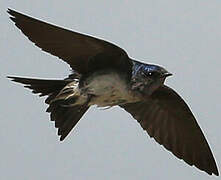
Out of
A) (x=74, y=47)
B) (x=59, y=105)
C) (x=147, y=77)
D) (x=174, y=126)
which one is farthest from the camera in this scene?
(x=174, y=126)

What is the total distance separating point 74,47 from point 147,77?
1.05ft

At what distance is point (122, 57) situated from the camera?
3.85m

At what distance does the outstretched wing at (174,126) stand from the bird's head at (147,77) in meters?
0.50

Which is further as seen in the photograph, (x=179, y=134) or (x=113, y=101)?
(x=179, y=134)

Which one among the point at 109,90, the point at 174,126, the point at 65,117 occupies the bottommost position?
the point at 174,126

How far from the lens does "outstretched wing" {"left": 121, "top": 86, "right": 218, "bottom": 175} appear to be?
14.6 ft

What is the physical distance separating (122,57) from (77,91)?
23cm

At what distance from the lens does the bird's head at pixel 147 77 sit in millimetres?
3885

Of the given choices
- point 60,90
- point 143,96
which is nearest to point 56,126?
point 60,90

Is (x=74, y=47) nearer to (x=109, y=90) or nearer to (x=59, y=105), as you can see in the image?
(x=109, y=90)

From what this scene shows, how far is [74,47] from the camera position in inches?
149

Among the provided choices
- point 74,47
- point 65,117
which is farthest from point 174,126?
point 74,47

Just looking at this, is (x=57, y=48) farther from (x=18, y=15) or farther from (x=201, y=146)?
(x=201, y=146)

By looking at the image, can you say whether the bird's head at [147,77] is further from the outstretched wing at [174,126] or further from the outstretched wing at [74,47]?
the outstretched wing at [174,126]
